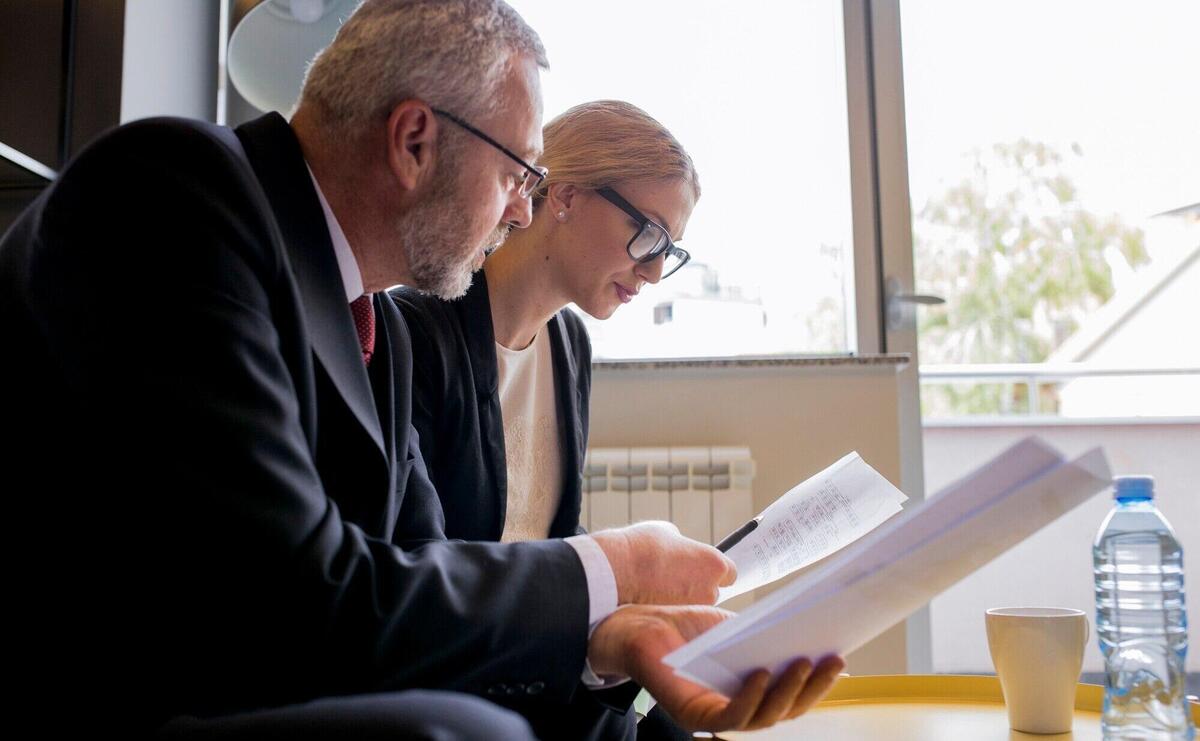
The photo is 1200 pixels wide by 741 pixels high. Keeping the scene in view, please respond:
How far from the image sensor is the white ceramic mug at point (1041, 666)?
1114mm

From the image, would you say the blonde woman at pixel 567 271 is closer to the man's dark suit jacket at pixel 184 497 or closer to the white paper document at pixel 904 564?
the man's dark suit jacket at pixel 184 497

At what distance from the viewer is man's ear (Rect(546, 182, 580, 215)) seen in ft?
5.68

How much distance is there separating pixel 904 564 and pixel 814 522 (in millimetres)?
560

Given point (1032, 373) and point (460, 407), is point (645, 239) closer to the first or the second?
point (460, 407)

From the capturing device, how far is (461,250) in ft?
3.81

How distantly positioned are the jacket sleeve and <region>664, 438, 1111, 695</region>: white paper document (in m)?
0.19

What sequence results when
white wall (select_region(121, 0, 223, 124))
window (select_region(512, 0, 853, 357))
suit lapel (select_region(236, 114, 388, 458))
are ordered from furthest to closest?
1. window (select_region(512, 0, 853, 357))
2. white wall (select_region(121, 0, 223, 124))
3. suit lapel (select_region(236, 114, 388, 458))

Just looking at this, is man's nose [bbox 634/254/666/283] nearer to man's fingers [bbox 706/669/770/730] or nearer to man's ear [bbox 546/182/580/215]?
man's ear [bbox 546/182/580/215]

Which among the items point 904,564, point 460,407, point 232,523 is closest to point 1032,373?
point 460,407

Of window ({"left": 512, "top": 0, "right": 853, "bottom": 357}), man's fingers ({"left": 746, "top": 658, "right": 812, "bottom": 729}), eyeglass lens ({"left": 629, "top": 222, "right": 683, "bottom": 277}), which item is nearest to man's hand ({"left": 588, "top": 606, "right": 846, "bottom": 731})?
man's fingers ({"left": 746, "top": 658, "right": 812, "bottom": 729})

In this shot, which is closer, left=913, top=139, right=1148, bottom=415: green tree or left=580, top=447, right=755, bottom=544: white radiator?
left=580, top=447, right=755, bottom=544: white radiator

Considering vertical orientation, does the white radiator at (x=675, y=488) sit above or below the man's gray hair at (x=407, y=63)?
below

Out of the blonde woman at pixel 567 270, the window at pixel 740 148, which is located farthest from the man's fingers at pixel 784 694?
the window at pixel 740 148

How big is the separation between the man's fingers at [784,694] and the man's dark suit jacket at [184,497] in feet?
0.53
